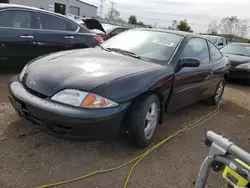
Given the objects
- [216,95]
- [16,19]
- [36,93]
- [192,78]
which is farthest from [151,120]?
[16,19]

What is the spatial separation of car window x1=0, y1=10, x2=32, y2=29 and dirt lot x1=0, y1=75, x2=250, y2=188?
199cm

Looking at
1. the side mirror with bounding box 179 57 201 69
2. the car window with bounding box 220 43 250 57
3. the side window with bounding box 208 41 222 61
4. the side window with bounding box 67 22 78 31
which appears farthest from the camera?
the car window with bounding box 220 43 250 57

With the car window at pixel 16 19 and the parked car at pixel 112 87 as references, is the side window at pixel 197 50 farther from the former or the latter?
the car window at pixel 16 19

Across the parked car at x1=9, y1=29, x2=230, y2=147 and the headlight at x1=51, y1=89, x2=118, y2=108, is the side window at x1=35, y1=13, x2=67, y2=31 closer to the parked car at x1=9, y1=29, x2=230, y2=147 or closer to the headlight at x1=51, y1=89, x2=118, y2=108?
the parked car at x1=9, y1=29, x2=230, y2=147

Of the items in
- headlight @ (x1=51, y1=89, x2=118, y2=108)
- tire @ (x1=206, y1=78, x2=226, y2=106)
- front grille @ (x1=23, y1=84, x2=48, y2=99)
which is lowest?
tire @ (x1=206, y1=78, x2=226, y2=106)

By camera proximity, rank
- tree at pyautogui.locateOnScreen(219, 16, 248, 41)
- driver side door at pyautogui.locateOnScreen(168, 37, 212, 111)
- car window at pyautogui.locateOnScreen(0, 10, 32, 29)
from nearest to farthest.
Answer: driver side door at pyautogui.locateOnScreen(168, 37, 212, 111)
car window at pyautogui.locateOnScreen(0, 10, 32, 29)
tree at pyautogui.locateOnScreen(219, 16, 248, 41)

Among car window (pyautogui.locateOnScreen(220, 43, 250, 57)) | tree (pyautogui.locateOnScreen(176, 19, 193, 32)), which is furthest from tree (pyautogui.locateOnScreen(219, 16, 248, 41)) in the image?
car window (pyautogui.locateOnScreen(220, 43, 250, 57))

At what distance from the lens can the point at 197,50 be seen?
4156 millimetres

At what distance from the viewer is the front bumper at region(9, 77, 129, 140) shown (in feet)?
7.75

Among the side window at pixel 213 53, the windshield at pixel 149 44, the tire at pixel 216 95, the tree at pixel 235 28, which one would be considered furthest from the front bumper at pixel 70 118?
the tree at pixel 235 28

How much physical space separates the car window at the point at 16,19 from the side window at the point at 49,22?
7.3 inches

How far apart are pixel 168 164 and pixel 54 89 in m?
1.46

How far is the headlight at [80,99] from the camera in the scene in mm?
2416

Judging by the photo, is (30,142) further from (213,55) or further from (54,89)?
(213,55)
